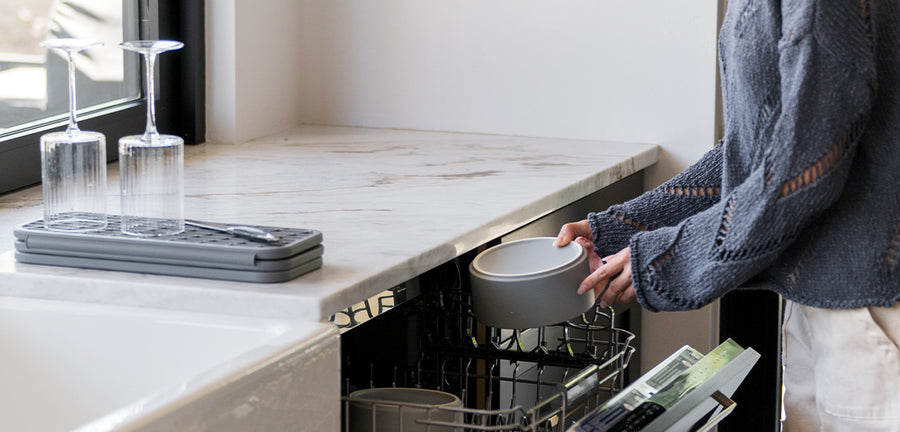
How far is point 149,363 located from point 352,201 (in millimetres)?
508

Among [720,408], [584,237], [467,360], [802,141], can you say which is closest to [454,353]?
[467,360]

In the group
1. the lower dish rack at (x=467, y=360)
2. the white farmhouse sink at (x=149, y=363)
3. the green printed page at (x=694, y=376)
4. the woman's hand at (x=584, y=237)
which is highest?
the woman's hand at (x=584, y=237)

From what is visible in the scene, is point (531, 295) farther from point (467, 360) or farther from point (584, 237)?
point (467, 360)

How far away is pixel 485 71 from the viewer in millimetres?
2084

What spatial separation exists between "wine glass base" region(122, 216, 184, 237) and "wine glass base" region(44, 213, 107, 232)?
0.03 m

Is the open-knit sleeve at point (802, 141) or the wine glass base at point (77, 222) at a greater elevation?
the open-knit sleeve at point (802, 141)

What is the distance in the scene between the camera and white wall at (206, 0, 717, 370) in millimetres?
1959

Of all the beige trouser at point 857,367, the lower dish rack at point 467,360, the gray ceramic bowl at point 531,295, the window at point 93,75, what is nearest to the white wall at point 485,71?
the window at point 93,75

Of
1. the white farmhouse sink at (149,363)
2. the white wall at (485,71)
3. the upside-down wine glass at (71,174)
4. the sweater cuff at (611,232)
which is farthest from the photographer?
the white wall at (485,71)

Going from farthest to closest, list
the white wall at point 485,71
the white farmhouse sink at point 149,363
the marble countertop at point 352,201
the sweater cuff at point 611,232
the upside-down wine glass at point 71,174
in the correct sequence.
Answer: the white wall at point 485,71 → the sweater cuff at point 611,232 → the upside-down wine glass at point 71,174 → the marble countertop at point 352,201 → the white farmhouse sink at point 149,363

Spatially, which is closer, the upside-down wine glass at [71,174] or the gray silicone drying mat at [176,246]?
the gray silicone drying mat at [176,246]

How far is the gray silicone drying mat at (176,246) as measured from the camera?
101 centimetres

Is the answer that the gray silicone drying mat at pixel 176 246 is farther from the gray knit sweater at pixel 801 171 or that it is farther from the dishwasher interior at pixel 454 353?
the gray knit sweater at pixel 801 171

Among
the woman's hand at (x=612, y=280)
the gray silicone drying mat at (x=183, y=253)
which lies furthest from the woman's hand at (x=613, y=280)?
the gray silicone drying mat at (x=183, y=253)
